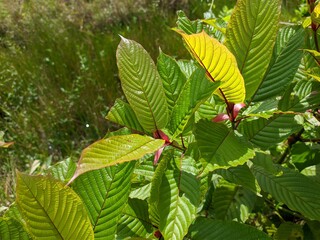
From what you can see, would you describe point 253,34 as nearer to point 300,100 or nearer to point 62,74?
point 300,100

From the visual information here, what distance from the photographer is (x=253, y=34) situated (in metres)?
0.79

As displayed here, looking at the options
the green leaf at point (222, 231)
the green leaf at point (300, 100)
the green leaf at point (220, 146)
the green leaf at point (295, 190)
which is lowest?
the green leaf at point (295, 190)

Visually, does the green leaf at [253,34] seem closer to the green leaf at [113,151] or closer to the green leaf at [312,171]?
the green leaf at [113,151]

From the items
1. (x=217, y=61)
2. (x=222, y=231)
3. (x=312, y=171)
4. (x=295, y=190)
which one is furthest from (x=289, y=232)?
(x=217, y=61)

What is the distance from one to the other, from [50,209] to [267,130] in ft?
1.64

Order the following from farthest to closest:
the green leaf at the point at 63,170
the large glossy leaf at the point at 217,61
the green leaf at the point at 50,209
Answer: the green leaf at the point at 63,170
the large glossy leaf at the point at 217,61
the green leaf at the point at 50,209

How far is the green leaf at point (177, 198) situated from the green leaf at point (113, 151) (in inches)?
4.3

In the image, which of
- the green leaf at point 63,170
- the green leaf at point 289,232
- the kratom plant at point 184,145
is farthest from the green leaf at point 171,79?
the green leaf at point 289,232

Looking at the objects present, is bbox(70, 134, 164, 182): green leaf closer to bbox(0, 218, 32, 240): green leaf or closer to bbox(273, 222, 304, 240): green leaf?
bbox(0, 218, 32, 240): green leaf

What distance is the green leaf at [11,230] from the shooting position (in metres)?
0.71

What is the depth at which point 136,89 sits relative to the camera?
0.79 m

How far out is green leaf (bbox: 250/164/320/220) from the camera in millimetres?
926

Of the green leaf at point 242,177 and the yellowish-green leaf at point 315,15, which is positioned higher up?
the yellowish-green leaf at point 315,15

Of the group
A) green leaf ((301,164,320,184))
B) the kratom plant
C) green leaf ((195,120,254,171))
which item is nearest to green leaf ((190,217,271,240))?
the kratom plant
